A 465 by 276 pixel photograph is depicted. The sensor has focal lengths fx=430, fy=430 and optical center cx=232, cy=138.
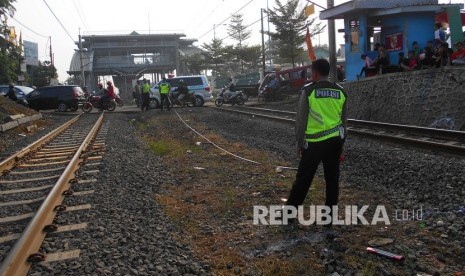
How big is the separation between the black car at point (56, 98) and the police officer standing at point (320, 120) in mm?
23842

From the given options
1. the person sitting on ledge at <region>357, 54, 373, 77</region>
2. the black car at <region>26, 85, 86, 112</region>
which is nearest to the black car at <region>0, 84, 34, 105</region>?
the black car at <region>26, 85, 86, 112</region>

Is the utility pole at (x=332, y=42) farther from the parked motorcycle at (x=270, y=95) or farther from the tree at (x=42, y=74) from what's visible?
the tree at (x=42, y=74)

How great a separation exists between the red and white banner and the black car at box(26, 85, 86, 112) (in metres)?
17.6

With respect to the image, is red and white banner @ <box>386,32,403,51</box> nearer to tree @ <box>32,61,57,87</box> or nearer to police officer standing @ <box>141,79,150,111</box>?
police officer standing @ <box>141,79,150,111</box>

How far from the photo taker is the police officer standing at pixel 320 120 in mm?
4121

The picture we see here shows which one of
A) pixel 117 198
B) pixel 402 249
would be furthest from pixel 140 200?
pixel 402 249

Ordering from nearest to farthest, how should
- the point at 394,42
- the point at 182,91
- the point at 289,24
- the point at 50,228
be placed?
the point at 50,228
the point at 394,42
the point at 182,91
the point at 289,24

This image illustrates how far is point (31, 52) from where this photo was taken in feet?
199

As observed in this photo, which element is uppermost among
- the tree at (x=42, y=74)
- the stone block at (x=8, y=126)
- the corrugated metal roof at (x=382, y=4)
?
the tree at (x=42, y=74)

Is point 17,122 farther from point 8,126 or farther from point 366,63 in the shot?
point 366,63

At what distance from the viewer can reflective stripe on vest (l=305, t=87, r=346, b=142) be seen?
411 cm

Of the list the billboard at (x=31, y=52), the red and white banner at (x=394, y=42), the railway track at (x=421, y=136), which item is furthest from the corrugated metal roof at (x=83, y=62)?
the railway track at (x=421, y=136)

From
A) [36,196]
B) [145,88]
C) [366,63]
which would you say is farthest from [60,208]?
[145,88]

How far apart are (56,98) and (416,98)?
20419mm
